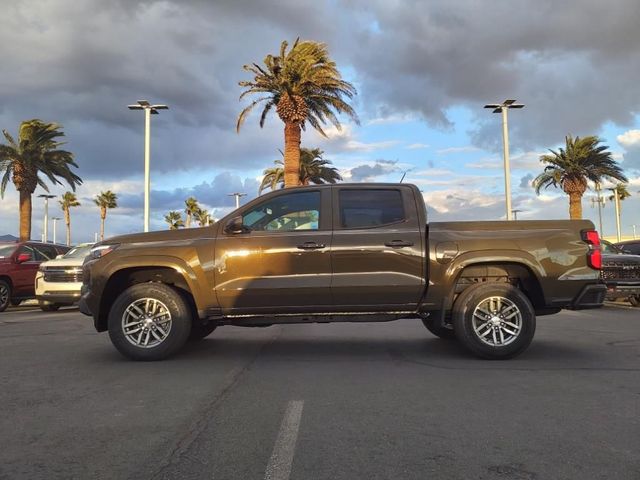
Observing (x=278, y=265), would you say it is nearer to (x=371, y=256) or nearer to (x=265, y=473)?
(x=371, y=256)

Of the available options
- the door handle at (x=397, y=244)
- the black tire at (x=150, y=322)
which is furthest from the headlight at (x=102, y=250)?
the door handle at (x=397, y=244)

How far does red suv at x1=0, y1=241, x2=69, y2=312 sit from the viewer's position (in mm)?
14266

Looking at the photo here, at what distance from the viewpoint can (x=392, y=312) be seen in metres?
6.96

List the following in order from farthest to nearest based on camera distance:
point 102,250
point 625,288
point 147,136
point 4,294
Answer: point 147,136
point 4,294
point 625,288
point 102,250

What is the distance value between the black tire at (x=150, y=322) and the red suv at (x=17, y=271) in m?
9.02

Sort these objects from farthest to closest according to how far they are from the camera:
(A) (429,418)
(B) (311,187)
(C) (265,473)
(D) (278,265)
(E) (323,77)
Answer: (E) (323,77)
(B) (311,187)
(D) (278,265)
(A) (429,418)
(C) (265,473)

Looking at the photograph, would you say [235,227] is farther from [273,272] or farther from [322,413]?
[322,413]

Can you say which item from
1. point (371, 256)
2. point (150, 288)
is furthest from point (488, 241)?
point (150, 288)

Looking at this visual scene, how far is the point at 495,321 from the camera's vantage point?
6914 mm

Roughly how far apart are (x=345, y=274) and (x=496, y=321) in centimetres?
193

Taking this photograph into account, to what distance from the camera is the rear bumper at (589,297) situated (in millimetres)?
6863

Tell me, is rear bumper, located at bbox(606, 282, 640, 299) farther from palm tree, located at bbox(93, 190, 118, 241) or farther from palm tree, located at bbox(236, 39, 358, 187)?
palm tree, located at bbox(93, 190, 118, 241)

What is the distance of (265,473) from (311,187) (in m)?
4.38

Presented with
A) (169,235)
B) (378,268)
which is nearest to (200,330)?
(169,235)
